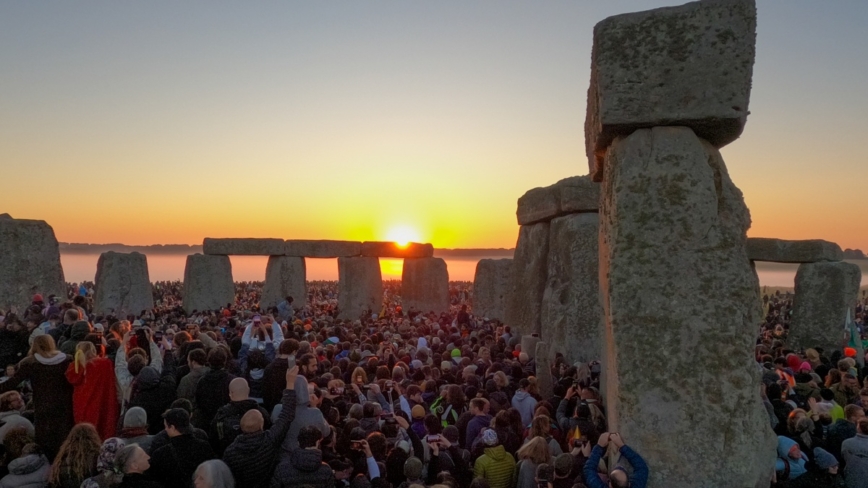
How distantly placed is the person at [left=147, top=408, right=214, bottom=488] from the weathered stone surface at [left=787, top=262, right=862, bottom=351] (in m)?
12.0

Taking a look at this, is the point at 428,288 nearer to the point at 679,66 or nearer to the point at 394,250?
the point at 394,250

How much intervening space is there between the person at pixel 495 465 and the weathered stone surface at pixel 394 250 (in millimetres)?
15829

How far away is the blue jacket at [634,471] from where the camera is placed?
388 cm

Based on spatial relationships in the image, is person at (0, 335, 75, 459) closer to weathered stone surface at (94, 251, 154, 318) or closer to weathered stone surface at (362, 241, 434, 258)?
weathered stone surface at (94, 251, 154, 318)

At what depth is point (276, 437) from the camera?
4.05 meters

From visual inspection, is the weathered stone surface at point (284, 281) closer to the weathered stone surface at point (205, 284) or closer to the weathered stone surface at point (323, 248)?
the weathered stone surface at point (323, 248)

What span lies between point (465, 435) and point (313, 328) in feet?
22.0

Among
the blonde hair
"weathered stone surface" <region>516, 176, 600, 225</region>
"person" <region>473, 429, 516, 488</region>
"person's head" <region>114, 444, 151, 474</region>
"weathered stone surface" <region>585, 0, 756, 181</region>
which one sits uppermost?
"weathered stone surface" <region>585, 0, 756, 181</region>

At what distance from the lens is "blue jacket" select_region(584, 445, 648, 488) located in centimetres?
388

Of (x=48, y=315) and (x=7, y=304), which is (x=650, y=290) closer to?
(x=48, y=315)

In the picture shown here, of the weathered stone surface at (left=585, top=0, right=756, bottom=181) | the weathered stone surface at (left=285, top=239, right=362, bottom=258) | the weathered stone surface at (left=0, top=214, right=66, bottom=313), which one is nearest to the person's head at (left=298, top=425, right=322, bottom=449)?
the weathered stone surface at (left=585, top=0, right=756, bottom=181)

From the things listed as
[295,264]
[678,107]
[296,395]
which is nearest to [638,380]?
[678,107]

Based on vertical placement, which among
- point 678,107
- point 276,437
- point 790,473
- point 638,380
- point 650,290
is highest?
point 678,107

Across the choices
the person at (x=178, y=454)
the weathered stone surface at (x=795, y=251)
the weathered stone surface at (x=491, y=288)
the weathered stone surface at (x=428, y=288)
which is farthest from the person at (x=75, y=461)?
the weathered stone surface at (x=428, y=288)
